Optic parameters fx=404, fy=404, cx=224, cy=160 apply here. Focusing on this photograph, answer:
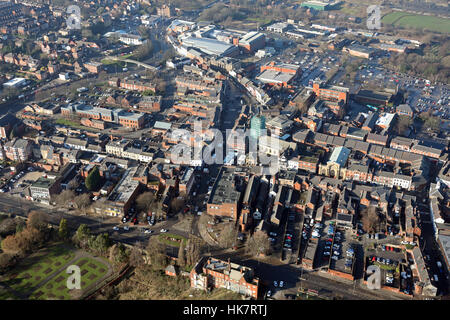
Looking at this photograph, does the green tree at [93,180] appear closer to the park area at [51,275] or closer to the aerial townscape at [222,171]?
the aerial townscape at [222,171]

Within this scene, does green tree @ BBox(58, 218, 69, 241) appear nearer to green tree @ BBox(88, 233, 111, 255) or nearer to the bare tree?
green tree @ BBox(88, 233, 111, 255)

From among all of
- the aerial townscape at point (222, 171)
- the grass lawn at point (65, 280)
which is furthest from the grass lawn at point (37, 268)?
the grass lawn at point (65, 280)

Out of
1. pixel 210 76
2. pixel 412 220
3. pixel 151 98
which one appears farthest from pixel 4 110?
pixel 412 220

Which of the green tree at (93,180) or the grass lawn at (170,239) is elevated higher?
the green tree at (93,180)

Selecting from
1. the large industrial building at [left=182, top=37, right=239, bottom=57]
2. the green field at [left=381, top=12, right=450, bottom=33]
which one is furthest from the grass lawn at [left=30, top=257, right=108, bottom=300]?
the green field at [left=381, top=12, right=450, bottom=33]

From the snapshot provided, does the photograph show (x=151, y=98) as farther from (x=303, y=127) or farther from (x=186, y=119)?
(x=303, y=127)

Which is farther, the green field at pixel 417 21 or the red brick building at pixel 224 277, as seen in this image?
the green field at pixel 417 21

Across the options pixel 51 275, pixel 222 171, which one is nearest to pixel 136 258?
pixel 51 275

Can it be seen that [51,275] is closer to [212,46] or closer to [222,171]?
[222,171]
